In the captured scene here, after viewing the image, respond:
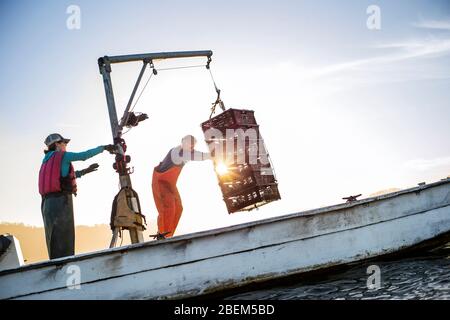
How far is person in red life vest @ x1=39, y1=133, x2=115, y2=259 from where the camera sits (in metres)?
4.69

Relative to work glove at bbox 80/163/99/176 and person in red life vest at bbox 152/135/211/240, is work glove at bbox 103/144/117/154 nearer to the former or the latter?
work glove at bbox 80/163/99/176

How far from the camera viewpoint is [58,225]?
469 cm

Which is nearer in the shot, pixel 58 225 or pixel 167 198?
pixel 58 225

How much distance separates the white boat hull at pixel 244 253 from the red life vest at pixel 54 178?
124 centimetres

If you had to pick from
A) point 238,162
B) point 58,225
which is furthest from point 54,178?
point 238,162

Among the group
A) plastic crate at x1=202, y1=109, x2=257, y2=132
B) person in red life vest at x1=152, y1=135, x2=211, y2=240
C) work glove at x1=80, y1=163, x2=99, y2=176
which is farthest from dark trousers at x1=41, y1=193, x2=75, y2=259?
plastic crate at x1=202, y1=109, x2=257, y2=132

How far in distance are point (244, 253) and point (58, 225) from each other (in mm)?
2575

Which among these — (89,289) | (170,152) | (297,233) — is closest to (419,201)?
(297,233)

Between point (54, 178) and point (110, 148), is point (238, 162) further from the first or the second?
point (54, 178)

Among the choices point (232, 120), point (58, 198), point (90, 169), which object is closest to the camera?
point (58, 198)

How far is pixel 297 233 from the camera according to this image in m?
4.88

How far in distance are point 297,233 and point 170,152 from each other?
332 centimetres

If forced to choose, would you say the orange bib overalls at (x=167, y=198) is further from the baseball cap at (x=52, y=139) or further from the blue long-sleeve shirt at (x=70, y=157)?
the baseball cap at (x=52, y=139)
